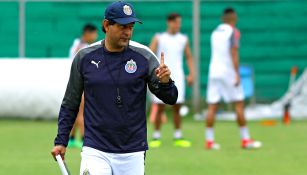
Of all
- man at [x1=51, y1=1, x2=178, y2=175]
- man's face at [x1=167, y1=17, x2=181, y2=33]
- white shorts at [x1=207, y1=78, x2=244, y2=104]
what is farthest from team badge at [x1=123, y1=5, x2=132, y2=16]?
man's face at [x1=167, y1=17, x2=181, y2=33]

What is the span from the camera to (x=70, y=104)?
833cm

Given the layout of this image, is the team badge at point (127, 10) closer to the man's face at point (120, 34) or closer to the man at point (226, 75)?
the man's face at point (120, 34)

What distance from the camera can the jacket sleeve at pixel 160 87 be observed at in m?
7.98

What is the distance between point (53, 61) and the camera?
73.4ft

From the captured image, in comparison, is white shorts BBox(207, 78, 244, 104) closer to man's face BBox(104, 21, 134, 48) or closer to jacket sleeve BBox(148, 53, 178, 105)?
jacket sleeve BBox(148, 53, 178, 105)

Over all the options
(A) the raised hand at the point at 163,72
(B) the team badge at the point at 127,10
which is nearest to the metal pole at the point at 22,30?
(B) the team badge at the point at 127,10

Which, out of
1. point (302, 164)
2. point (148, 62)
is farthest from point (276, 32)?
point (148, 62)

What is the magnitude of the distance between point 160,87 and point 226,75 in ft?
28.6

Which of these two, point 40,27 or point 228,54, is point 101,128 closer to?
point 228,54

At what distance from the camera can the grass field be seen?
1350cm

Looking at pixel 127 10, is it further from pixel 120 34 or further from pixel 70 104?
pixel 70 104

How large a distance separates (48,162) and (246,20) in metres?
11.5

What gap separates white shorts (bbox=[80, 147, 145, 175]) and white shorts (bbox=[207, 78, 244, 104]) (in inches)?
337

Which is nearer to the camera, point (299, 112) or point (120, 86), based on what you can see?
point (120, 86)
